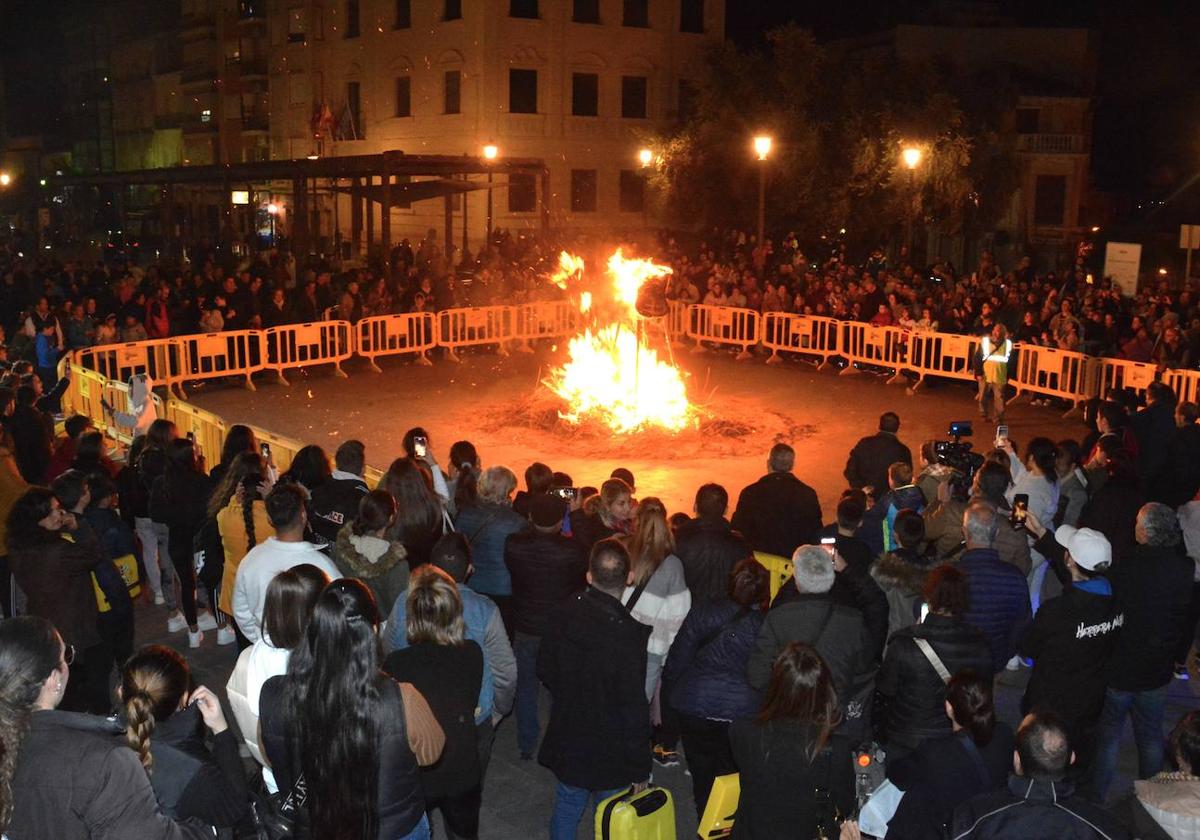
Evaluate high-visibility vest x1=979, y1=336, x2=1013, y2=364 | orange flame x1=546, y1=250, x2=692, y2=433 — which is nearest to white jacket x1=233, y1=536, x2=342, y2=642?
orange flame x1=546, y1=250, x2=692, y2=433

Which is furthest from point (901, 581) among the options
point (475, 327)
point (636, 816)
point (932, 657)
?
point (475, 327)

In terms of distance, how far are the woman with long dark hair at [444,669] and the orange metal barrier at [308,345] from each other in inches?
639

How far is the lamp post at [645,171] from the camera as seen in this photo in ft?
120

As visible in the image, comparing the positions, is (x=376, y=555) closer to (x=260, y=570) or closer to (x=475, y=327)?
(x=260, y=570)

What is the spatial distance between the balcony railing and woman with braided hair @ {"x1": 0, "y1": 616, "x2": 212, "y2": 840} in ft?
159

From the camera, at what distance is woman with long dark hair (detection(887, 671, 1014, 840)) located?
15.8 ft

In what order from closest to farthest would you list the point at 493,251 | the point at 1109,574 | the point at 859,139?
the point at 1109,574, the point at 493,251, the point at 859,139

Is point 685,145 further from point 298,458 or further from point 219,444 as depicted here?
point 298,458

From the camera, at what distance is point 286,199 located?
4997cm

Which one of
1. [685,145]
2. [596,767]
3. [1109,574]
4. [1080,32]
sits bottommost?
[596,767]

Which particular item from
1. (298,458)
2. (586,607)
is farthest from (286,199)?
(586,607)

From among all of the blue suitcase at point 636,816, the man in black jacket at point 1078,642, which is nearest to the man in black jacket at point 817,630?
the blue suitcase at point 636,816

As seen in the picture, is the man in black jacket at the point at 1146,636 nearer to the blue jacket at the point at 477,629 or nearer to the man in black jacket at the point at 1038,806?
the man in black jacket at the point at 1038,806

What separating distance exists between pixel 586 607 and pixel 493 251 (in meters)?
24.1
